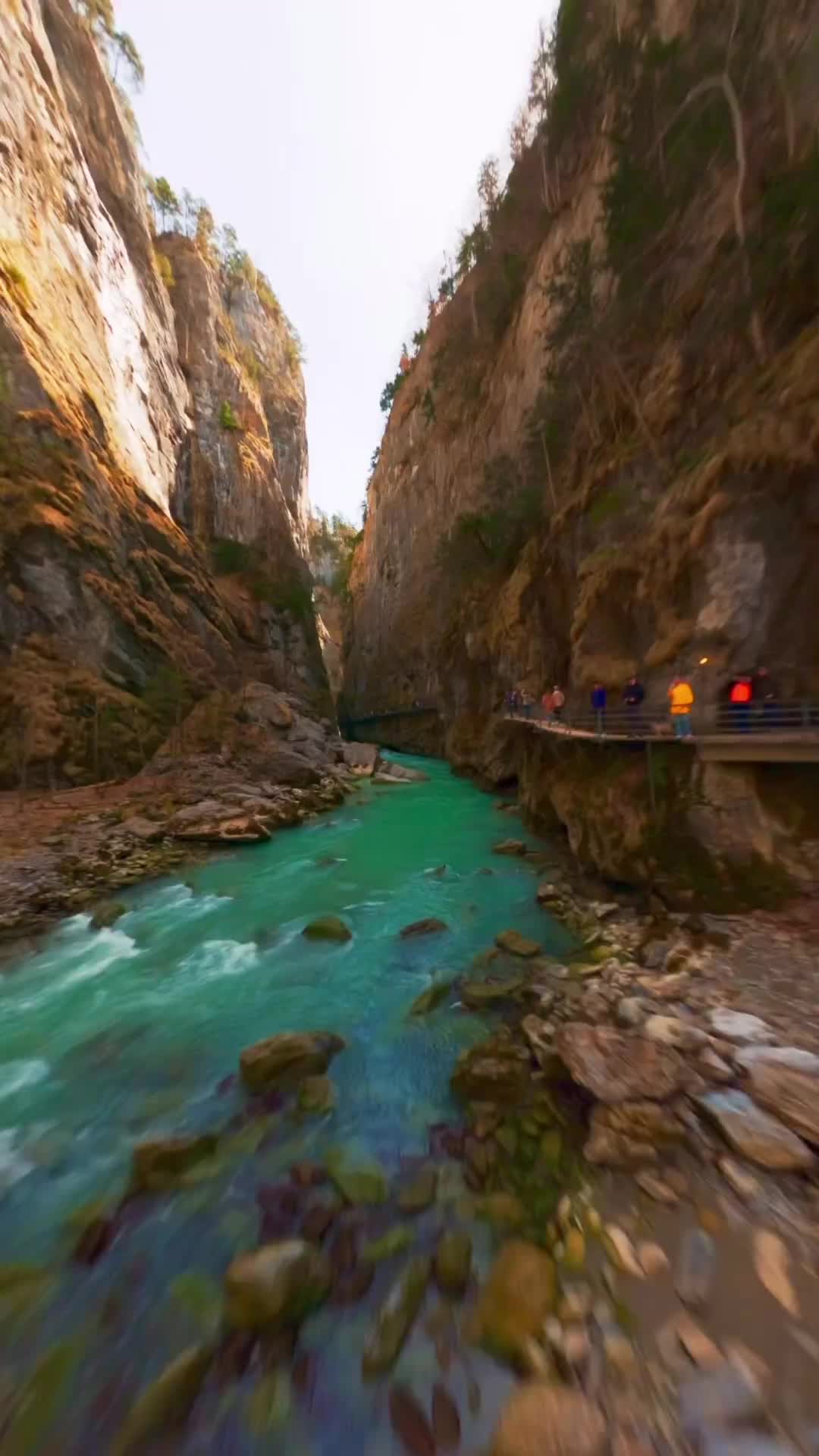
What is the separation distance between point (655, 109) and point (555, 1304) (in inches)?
908

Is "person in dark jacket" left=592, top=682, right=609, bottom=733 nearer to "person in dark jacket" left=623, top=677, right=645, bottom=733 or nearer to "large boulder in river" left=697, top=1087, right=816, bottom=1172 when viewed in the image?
"person in dark jacket" left=623, top=677, right=645, bottom=733

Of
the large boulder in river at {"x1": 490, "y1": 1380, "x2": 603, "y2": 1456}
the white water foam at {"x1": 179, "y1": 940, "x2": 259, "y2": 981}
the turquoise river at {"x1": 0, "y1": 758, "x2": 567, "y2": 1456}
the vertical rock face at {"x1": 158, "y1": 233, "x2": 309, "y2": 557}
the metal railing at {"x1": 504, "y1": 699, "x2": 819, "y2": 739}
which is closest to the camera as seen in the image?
the large boulder in river at {"x1": 490, "y1": 1380, "x2": 603, "y2": 1456}

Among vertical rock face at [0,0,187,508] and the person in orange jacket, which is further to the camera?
vertical rock face at [0,0,187,508]

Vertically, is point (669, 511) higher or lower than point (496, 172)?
lower

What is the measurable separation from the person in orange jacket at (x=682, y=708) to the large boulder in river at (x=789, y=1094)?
14.9 ft

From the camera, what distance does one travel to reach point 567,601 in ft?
46.7

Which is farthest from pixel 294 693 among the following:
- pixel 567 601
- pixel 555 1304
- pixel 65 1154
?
pixel 555 1304

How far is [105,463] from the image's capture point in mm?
20141

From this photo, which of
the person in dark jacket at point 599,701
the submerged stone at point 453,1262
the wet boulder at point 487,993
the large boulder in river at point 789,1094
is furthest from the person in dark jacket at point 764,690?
the submerged stone at point 453,1262

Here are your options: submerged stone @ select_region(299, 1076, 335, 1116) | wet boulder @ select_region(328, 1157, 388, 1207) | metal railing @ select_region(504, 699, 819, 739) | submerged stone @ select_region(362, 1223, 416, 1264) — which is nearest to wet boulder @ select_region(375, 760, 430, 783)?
metal railing @ select_region(504, 699, 819, 739)

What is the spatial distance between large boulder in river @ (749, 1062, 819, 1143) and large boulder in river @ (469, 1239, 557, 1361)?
2.05 m

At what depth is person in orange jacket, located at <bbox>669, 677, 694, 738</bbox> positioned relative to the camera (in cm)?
778

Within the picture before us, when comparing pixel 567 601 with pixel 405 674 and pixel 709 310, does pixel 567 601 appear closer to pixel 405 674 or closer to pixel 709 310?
pixel 709 310

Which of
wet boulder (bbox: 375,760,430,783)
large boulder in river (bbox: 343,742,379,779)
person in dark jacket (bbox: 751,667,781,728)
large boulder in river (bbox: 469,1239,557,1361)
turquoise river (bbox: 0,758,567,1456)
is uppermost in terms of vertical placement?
person in dark jacket (bbox: 751,667,781,728)
